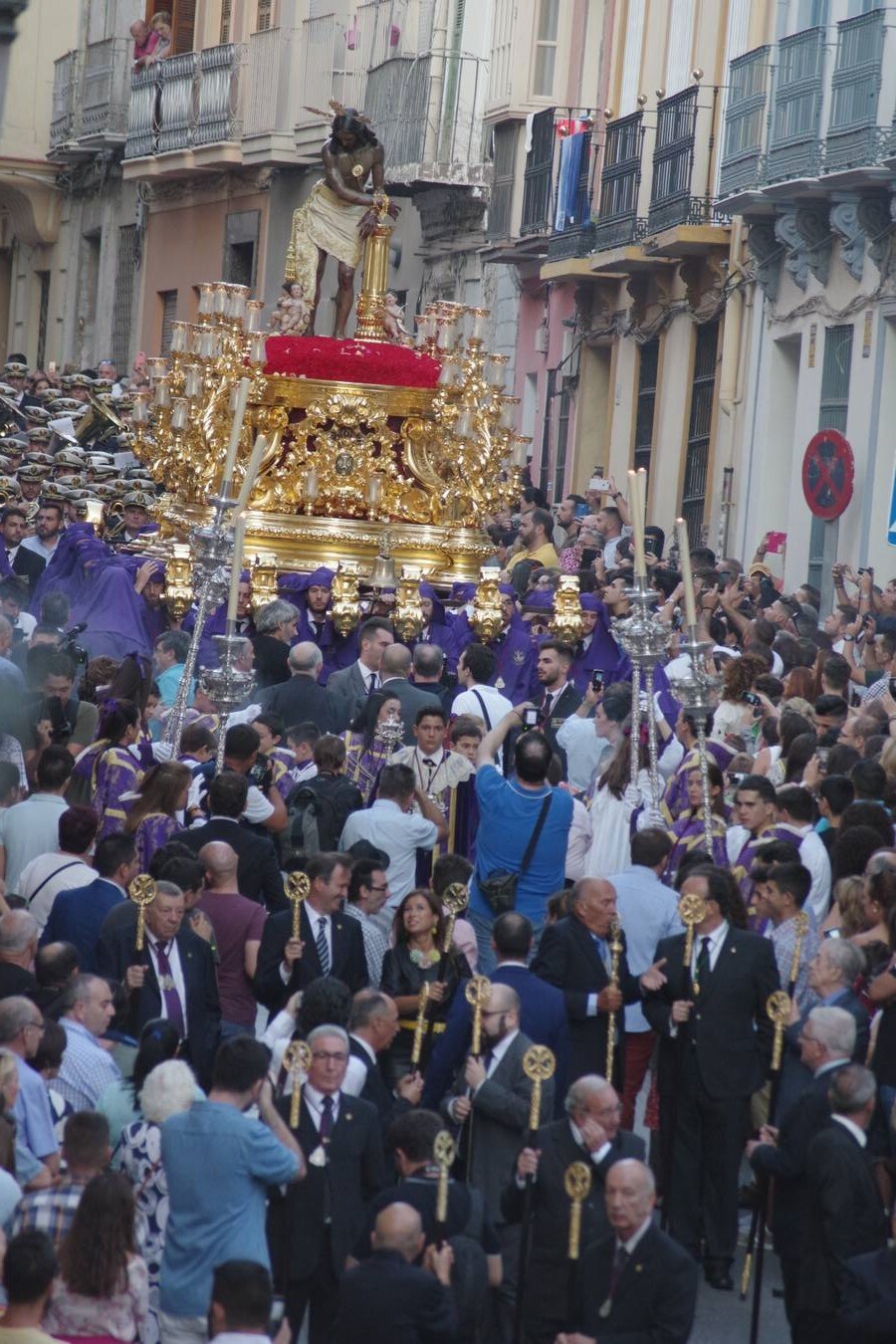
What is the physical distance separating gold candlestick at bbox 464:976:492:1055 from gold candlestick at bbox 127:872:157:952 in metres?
1.03

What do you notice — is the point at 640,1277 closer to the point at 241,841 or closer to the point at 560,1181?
the point at 560,1181

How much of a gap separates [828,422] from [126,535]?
5121mm

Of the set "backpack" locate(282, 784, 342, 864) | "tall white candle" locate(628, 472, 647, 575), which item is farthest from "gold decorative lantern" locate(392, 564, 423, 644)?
"tall white candle" locate(628, 472, 647, 575)

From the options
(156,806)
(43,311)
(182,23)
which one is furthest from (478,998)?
(43,311)

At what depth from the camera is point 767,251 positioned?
2078 cm

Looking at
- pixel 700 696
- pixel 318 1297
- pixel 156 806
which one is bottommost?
pixel 318 1297

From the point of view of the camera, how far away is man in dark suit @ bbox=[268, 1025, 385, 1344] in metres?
6.82

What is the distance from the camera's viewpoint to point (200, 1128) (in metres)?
6.39

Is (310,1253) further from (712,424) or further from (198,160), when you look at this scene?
(198,160)

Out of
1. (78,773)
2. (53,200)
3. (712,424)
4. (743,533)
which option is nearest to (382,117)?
(712,424)

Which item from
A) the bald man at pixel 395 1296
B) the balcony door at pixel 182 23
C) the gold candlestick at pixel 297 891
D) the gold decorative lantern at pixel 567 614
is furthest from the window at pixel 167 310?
the bald man at pixel 395 1296

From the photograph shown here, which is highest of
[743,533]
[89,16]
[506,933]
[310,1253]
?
[89,16]

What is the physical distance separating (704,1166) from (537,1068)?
5.29ft

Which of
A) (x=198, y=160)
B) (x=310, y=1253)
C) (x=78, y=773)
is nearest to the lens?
(x=310, y=1253)
